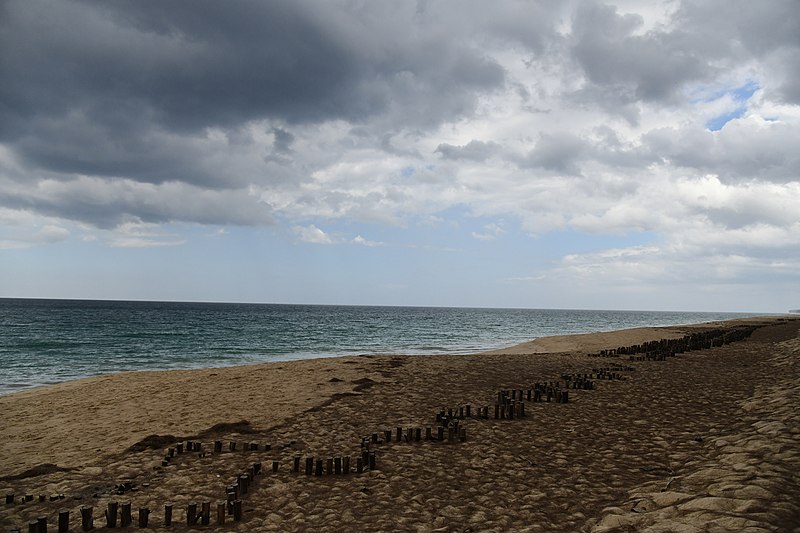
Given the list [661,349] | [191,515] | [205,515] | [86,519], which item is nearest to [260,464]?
[205,515]

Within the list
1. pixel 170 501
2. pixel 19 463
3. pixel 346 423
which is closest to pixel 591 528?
pixel 170 501

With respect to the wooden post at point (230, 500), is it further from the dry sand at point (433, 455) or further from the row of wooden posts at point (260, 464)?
the dry sand at point (433, 455)

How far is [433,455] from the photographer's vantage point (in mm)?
10352

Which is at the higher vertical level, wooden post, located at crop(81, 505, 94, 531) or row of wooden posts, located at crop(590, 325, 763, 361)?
row of wooden posts, located at crop(590, 325, 763, 361)

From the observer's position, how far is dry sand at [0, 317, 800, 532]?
23.7 feet

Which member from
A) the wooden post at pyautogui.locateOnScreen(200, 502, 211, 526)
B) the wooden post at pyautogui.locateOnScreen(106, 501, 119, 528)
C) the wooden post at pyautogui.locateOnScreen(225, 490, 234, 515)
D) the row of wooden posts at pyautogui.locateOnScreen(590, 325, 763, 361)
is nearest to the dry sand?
the wooden post at pyautogui.locateOnScreen(200, 502, 211, 526)

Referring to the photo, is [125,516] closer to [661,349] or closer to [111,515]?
[111,515]

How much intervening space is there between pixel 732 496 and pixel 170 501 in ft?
28.8

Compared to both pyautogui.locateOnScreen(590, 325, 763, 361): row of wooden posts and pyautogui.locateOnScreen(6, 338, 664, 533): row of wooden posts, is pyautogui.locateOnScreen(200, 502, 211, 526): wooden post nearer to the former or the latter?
pyautogui.locateOnScreen(6, 338, 664, 533): row of wooden posts

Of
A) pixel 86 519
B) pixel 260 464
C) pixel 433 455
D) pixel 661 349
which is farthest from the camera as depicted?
pixel 661 349

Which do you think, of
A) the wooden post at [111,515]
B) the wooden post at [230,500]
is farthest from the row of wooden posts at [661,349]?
the wooden post at [111,515]

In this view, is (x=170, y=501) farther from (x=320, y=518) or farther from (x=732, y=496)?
(x=732, y=496)

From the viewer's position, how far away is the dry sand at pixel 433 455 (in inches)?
→ 285

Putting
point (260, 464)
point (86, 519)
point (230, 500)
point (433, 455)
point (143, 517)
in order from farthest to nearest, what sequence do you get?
point (433, 455) → point (260, 464) → point (230, 500) → point (143, 517) → point (86, 519)
